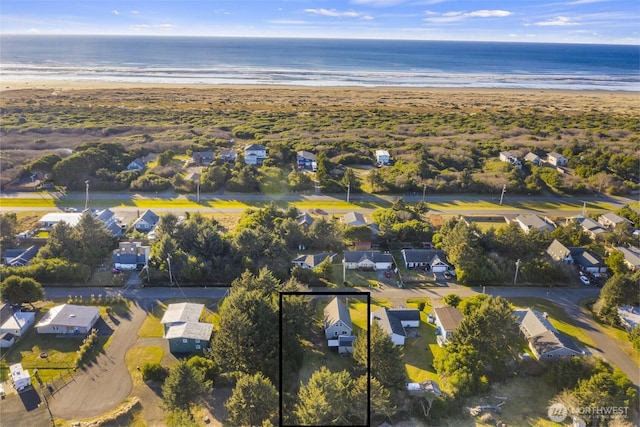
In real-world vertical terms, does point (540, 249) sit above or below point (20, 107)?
below

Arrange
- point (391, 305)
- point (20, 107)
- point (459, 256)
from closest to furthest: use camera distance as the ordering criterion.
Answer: point (391, 305) → point (459, 256) → point (20, 107)

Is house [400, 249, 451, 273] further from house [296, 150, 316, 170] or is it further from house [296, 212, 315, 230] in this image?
house [296, 150, 316, 170]

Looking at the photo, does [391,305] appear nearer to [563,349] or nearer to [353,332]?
[353,332]

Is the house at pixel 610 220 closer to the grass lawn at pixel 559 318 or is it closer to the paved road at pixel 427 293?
the paved road at pixel 427 293

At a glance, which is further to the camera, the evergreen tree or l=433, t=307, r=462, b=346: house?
l=433, t=307, r=462, b=346: house

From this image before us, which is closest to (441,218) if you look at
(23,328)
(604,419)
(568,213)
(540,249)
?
(540,249)

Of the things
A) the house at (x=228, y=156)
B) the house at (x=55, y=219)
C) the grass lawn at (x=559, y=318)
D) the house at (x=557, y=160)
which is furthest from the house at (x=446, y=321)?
the house at (x=557, y=160)

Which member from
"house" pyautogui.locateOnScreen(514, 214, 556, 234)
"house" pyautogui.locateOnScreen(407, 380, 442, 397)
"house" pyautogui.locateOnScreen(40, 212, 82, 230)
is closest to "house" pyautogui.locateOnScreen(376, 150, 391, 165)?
"house" pyautogui.locateOnScreen(514, 214, 556, 234)
